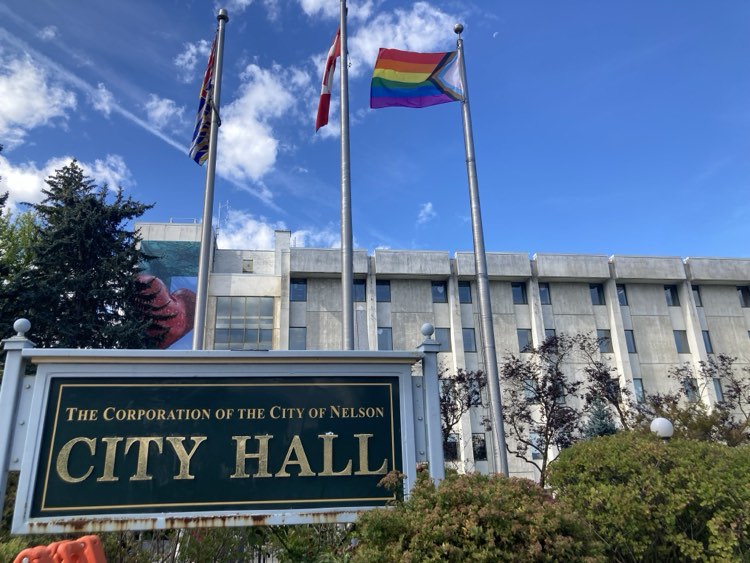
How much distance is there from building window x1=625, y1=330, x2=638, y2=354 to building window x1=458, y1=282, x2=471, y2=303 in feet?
36.6

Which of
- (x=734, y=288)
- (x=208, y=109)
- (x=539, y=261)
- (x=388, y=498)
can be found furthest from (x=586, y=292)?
(x=388, y=498)

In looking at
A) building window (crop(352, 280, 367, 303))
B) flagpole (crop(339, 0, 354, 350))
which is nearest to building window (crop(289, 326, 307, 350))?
building window (crop(352, 280, 367, 303))

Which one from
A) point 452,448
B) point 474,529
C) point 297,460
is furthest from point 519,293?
point 474,529

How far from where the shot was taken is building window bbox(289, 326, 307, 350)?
32.9 metres

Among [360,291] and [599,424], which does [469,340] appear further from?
[599,424]

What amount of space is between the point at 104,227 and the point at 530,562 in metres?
26.9

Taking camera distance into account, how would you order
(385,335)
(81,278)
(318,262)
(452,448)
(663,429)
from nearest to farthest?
(663,429), (81,278), (452,448), (318,262), (385,335)

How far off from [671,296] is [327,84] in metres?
33.2

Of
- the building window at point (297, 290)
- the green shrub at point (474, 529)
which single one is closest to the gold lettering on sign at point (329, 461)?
the green shrub at point (474, 529)

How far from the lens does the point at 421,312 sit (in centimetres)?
3425

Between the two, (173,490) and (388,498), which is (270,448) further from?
(388,498)

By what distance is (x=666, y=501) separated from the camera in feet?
19.7

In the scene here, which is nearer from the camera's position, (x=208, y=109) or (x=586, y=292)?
(x=208, y=109)

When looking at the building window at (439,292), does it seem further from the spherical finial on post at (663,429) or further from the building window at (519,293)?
the spherical finial on post at (663,429)
